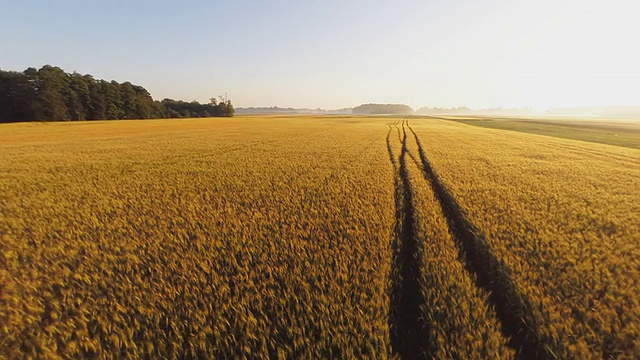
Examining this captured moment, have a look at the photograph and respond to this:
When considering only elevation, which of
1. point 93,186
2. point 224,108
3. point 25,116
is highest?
point 224,108

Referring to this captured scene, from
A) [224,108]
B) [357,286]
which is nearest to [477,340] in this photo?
[357,286]

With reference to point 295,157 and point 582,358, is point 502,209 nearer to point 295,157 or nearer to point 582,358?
point 582,358

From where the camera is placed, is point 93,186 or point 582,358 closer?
point 582,358

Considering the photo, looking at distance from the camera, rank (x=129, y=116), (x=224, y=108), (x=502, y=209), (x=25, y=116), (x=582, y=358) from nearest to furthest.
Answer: (x=582, y=358), (x=502, y=209), (x=25, y=116), (x=129, y=116), (x=224, y=108)

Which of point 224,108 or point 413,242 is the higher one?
point 224,108

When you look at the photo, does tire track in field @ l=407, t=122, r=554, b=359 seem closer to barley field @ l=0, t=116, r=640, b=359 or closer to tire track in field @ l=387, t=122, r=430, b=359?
barley field @ l=0, t=116, r=640, b=359

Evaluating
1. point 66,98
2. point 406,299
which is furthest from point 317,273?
point 66,98
